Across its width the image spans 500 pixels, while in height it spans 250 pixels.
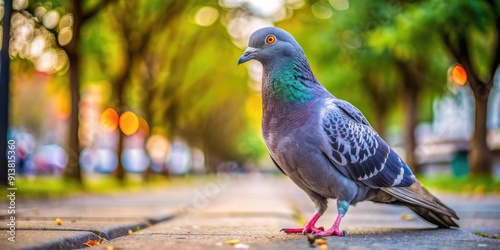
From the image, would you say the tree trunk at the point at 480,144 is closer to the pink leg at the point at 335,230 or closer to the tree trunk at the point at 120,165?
the pink leg at the point at 335,230

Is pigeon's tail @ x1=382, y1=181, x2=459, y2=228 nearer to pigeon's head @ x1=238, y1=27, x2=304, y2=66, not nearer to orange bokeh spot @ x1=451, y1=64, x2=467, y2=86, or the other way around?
pigeon's head @ x1=238, y1=27, x2=304, y2=66

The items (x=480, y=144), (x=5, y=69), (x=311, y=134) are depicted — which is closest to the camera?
(x=311, y=134)

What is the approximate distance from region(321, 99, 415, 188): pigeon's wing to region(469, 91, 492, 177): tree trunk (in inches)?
428

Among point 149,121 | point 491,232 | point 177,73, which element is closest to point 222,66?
point 177,73

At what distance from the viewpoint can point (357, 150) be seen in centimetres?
439

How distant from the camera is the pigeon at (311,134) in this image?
4133mm

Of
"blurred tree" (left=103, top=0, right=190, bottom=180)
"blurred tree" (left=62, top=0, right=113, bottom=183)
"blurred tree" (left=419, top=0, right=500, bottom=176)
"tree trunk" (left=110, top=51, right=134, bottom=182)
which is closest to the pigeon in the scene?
"blurred tree" (left=419, top=0, right=500, bottom=176)

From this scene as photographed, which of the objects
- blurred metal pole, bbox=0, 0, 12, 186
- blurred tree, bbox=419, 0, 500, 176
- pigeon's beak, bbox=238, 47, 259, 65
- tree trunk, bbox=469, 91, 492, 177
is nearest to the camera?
pigeon's beak, bbox=238, 47, 259, 65

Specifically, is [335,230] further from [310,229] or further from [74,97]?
[74,97]

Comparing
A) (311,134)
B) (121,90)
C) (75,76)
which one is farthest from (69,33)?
(311,134)

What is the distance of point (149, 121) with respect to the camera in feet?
87.8

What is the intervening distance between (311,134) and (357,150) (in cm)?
44

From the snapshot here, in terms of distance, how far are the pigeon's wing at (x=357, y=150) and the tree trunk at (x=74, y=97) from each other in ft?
39.0

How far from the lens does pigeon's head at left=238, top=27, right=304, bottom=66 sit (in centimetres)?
427
